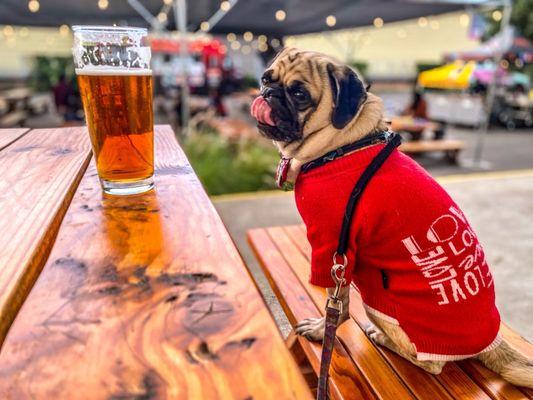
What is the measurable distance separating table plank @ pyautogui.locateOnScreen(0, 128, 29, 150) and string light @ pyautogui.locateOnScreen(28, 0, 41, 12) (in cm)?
798

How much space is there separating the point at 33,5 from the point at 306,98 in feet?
31.0

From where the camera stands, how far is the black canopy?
8.59 meters

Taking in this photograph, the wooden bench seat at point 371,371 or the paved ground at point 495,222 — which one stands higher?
the wooden bench seat at point 371,371

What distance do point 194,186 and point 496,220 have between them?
3821 mm

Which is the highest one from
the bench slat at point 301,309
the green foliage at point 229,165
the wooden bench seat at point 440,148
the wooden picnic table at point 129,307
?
the wooden picnic table at point 129,307

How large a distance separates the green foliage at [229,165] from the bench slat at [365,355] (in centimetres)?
298

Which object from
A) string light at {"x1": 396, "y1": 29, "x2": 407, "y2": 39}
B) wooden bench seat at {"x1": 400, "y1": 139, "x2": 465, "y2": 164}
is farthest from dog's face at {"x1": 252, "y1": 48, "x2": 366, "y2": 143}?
string light at {"x1": 396, "y1": 29, "x2": 407, "y2": 39}

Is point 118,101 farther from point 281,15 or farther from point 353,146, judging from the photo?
point 281,15

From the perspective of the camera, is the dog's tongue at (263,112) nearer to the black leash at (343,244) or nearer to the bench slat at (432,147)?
the black leash at (343,244)

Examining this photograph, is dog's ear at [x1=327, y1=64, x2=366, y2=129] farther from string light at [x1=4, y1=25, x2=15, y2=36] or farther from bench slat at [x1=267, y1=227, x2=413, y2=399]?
string light at [x1=4, y1=25, x2=15, y2=36]

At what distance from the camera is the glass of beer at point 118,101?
1066 millimetres

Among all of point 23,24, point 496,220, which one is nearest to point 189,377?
point 496,220

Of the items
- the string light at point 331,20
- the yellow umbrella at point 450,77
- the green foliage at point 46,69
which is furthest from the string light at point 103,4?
the green foliage at point 46,69

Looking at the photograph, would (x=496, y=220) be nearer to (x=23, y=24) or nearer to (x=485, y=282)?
(x=485, y=282)
